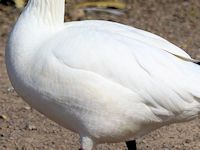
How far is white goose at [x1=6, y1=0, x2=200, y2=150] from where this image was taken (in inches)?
184

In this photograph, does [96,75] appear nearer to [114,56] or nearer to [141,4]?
[114,56]

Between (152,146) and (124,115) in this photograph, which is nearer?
(124,115)

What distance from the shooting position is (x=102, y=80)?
4.68m

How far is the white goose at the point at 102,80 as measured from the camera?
184 inches

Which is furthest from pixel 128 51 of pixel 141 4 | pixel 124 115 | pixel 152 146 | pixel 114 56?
pixel 141 4

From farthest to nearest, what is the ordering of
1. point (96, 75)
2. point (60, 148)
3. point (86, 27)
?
1. point (60, 148)
2. point (86, 27)
3. point (96, 75)

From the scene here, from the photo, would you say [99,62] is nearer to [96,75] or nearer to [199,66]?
[96,75]

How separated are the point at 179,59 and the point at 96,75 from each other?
1.91ft

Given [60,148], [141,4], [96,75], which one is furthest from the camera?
[141,4]

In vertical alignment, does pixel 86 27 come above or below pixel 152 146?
above

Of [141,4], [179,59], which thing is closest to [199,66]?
[179,59]

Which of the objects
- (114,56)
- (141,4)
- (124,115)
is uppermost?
(114,56)

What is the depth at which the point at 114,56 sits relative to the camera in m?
4.76

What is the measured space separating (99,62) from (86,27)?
0.37 meters
